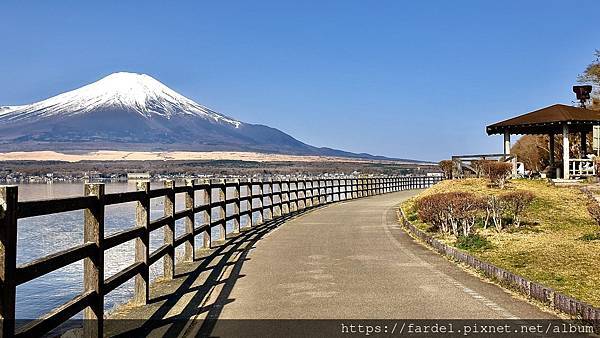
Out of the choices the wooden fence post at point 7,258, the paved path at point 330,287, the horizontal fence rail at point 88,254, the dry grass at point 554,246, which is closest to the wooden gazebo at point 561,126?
the dry grass at point 554,246

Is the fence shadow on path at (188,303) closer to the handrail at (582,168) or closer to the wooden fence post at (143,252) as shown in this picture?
the wooden fence post at (143,252)

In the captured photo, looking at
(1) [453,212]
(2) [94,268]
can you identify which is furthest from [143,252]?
(1) [453,212]

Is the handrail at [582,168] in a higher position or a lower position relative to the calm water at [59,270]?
higher

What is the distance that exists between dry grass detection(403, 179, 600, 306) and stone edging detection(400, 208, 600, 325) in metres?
0.29

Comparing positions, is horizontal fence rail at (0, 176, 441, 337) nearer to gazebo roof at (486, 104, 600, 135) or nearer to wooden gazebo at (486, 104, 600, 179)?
wooden gazebo at (486, 104, 600, 179)

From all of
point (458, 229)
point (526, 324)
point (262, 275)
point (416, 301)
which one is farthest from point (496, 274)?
point (458, 229)

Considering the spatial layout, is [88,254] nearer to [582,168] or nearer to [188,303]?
[188,303]

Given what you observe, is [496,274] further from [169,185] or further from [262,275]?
[169,185]

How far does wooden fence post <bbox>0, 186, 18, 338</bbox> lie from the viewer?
4418 millimetres

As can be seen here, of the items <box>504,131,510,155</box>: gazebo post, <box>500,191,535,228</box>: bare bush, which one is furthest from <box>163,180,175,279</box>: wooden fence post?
<box>504,131,510,155</box>: gazebo post

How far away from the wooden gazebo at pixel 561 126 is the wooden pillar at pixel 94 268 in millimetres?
21907

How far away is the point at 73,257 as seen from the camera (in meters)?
5.51

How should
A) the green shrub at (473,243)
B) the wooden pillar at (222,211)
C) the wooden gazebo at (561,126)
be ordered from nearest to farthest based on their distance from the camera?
the green shrub at (473,243)
the wooden pillar at (222,211)
the wooden gazebo at (561,126)

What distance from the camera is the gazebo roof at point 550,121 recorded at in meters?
25.4
